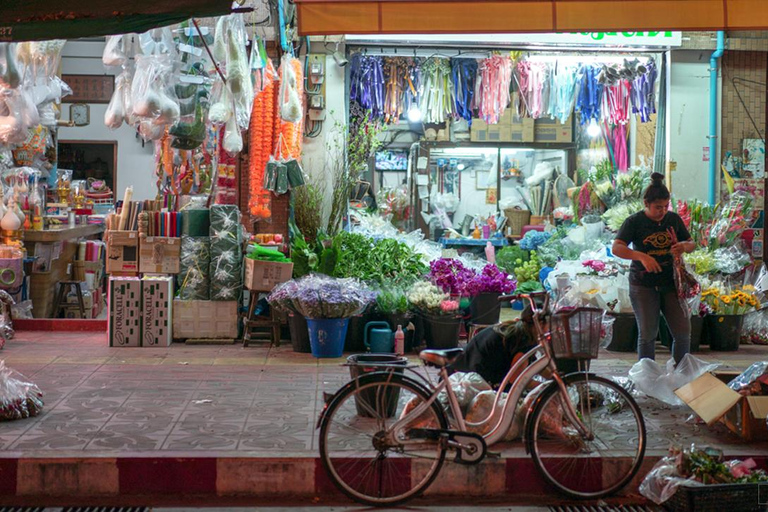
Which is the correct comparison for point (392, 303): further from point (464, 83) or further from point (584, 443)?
point (464, 83)

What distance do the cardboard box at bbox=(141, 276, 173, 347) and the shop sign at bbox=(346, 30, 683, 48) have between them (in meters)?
4.52

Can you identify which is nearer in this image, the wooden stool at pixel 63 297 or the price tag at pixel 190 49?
the price tag at pixel 190 49

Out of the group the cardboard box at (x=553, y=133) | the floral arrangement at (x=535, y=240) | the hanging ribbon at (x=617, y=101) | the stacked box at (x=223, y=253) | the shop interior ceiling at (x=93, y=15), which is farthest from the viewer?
the cardboard box at (x=553, y=133)

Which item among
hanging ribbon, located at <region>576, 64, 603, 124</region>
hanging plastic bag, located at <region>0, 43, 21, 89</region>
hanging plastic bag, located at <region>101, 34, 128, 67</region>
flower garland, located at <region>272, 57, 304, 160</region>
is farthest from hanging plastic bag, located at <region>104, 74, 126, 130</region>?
hanging ribbon, located at <region>576, 64, 603, 124</region>

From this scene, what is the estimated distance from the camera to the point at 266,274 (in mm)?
9773

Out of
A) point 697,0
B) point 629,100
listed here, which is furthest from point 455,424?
point 629,100

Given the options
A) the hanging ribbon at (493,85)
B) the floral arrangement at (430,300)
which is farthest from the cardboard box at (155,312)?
the hanging ribbon at (493,85)

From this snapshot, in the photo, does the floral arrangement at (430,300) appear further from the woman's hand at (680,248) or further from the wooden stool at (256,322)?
the woman's hand at (680,248)

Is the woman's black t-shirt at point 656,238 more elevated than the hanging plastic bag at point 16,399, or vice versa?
the woman's black t-shirt at point 656,238

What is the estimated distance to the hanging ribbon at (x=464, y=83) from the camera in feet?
42.7

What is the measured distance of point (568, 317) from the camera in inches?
210

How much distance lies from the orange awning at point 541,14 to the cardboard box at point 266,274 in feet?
10.00

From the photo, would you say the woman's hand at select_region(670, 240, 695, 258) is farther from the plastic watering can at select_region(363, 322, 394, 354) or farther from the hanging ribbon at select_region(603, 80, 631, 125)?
the hanging ribbon at select_region(603, 80, 631, 125)

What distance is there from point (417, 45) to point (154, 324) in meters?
5.43
